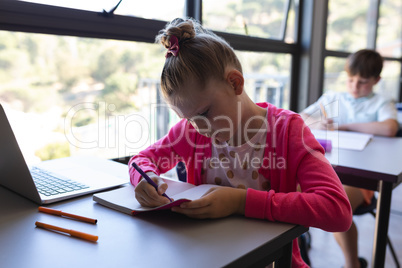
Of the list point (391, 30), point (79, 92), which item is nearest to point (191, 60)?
point (79, 92)

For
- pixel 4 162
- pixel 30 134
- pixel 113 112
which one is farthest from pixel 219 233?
pixel 113 112

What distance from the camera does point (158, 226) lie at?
0.74m

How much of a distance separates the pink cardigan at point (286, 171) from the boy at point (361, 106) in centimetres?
90

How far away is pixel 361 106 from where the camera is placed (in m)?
2.21

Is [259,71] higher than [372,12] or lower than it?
lower

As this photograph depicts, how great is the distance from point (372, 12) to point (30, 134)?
13.1ft

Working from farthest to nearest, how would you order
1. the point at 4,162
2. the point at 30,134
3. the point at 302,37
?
the point at 302,37
the point at 30,134
the point at 4,162

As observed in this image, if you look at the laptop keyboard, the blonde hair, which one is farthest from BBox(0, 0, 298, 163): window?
the laptop keyboard

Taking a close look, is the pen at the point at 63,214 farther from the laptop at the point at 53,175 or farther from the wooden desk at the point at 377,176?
the wooden desk at the point at 377,176

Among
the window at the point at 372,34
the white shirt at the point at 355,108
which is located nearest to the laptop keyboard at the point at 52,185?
the white shirt at the point at 355,108

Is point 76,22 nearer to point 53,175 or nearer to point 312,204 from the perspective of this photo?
point 53,175

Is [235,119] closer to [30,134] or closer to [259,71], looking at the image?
[30,134]

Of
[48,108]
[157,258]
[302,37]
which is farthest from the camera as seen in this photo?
[48,108]

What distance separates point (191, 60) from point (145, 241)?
47 centimetres
